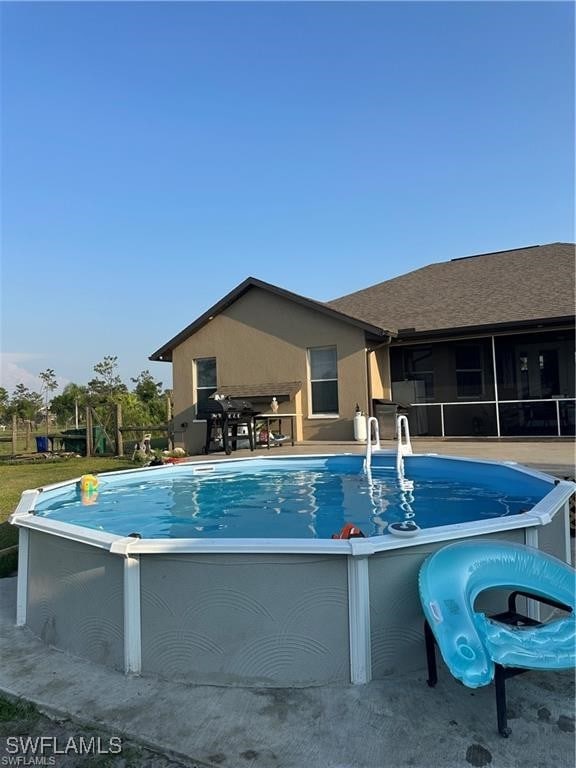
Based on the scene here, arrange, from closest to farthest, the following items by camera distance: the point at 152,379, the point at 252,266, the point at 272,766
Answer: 1. the point at 272,766
2. the point at 252,266
3. the point at 152,379

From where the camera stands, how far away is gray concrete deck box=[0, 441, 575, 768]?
7.29 feet

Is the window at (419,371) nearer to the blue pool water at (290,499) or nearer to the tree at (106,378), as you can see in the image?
the blue pool water at (290,499)

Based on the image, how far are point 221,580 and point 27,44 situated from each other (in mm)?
9928

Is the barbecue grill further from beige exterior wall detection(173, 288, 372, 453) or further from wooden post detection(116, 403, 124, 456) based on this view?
wooden post detection(116, 403, 124, 456)

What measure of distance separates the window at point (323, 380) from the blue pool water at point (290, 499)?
4135 millimetres

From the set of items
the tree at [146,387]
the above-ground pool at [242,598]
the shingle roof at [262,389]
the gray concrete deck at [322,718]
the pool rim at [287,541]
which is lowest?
the gray concrete deck at [322,718]

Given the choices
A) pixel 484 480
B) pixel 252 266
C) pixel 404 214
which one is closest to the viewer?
pixel 484 480

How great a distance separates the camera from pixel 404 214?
1664 centimetres

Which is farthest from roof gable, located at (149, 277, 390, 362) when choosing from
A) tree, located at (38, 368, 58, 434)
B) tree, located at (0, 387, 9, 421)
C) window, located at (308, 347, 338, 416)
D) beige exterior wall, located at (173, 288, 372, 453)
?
tree, located at (38, 368, 58, 434)

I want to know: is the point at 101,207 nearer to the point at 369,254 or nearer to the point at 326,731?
the point at 369,254

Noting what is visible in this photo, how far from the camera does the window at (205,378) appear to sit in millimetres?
16031

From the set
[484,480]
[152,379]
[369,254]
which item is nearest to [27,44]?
[484,480]

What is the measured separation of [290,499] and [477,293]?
1027 cm

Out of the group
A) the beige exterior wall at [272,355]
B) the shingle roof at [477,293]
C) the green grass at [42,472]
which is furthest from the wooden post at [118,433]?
the shingle roof at [477,293]
